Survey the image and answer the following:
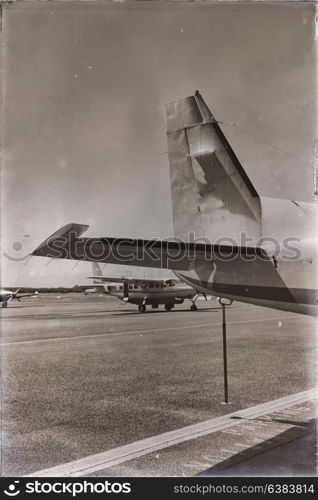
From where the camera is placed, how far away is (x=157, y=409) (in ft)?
23.4

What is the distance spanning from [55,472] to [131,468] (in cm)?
81

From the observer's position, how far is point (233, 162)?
A: 6855 millimetres

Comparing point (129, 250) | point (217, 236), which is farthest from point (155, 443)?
point (217, 236)

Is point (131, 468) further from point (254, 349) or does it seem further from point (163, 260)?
point (254, 349)

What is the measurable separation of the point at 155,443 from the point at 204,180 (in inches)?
156

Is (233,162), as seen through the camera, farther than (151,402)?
No

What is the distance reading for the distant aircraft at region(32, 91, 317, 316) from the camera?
4.83 meters

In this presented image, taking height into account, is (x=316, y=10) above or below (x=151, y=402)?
above

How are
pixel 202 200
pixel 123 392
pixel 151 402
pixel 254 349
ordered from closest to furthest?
pixel 202 200, pixel 151 402, pixel 123 392, pixel 254 349

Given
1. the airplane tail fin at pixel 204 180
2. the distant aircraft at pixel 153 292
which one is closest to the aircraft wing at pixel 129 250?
the airplane tail fin at pixel 204 180

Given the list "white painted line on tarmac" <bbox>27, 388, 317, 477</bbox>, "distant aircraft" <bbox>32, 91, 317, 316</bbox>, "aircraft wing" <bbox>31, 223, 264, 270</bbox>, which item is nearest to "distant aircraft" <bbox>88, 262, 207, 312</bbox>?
"white painted line on tarmac" <bbox>27, 388, 317, 477</bbox>

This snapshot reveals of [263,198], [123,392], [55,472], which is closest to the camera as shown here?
[55,472]

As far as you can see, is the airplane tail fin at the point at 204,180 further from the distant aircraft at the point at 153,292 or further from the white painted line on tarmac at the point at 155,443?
the distant aircraft at the point at 153,292

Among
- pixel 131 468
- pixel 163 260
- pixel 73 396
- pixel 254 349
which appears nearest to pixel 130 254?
pixel 163 260
